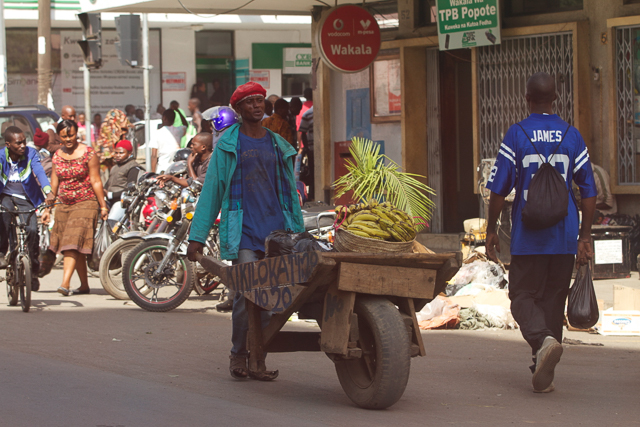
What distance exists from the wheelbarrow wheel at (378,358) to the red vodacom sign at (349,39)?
24.3ft

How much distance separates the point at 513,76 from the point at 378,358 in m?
7.75

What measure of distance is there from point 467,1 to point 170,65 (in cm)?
1945

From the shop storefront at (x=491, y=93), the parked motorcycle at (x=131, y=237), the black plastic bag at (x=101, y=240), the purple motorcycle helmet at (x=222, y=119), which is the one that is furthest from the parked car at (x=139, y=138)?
the purple motorcycle helmet at (x=222, y=119)

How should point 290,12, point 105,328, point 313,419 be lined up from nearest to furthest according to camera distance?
point 313,419
point 105,328
point 290,12

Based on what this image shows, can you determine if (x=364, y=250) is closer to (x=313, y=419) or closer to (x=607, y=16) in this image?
(x=313, y=419)

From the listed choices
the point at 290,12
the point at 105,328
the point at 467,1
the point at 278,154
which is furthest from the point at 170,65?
the point at 278,154

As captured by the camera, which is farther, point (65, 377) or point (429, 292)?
point (65, 377)

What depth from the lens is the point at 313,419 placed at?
192 inches

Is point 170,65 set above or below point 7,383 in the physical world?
above

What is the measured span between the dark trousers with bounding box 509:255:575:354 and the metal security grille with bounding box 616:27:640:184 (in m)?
5.54

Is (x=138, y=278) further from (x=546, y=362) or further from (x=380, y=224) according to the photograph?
(x=546, y=362)

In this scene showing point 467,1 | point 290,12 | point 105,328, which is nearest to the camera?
point 105,328

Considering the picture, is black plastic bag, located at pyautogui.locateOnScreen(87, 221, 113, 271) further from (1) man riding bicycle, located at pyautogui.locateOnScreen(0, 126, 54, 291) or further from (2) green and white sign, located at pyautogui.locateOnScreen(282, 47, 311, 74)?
(2) green and white sign, located at pyautogui.locateOnScreen(282, 47, 311, 74)

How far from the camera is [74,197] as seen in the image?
10305 mm
